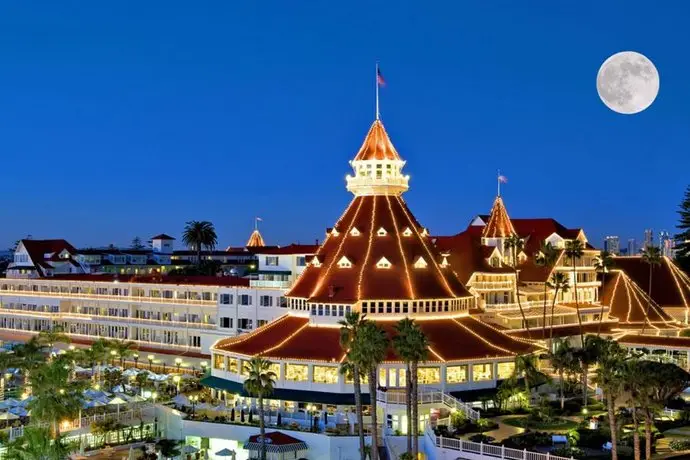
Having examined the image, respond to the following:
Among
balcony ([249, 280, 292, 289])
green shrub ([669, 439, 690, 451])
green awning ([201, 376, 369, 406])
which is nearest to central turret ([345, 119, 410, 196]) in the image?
balcony ([249, 280, 292, 289])

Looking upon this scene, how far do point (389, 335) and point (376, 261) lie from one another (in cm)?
788

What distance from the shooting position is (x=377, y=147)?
247ft

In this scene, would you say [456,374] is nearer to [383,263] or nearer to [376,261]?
[383,263]

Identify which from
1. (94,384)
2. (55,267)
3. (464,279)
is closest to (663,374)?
(464,279)

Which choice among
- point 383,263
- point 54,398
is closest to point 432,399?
point 383,263

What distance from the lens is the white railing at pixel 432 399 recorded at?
55.4 metres

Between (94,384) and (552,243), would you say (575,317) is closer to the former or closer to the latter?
(552,243)

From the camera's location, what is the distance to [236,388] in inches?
2486

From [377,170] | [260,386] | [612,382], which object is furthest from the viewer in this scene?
[377,170]

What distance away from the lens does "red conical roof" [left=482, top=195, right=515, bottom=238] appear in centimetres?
8919

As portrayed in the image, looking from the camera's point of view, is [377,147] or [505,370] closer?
[505,370]

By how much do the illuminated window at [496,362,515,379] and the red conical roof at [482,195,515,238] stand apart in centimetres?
2797

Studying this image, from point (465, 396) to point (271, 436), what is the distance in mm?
13013

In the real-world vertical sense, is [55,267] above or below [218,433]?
above
